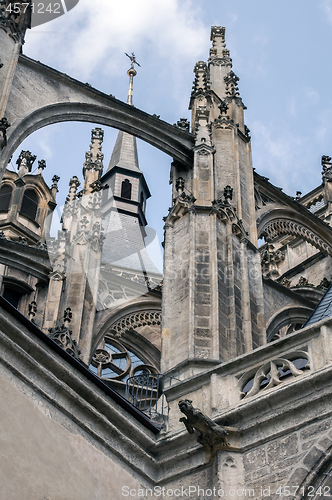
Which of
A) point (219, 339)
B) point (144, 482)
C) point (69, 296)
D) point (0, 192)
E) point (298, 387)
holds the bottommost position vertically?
point (144, 482)

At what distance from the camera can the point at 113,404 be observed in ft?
23.9

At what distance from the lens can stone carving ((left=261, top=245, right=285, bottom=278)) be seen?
17.2 meters

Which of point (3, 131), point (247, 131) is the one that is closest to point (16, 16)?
point (3, 131)

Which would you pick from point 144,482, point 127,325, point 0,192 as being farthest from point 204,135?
point 0,192

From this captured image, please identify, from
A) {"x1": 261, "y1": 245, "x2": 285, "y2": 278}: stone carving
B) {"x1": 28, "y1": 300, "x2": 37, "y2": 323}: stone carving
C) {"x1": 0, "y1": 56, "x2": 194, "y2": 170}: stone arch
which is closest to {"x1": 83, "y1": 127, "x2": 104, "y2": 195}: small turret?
{"x1": 28, "y1": 300, "x2": 37, "y2": 323}: stone carving

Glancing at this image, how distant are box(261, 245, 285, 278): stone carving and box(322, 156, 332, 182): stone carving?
2108mm

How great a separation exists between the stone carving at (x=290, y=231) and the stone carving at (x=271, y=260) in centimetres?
168

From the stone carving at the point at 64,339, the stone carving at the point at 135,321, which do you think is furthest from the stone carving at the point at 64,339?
the stone carving at the point at 135,321

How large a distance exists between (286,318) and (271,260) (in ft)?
17.9

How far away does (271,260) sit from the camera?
18859 millimetres

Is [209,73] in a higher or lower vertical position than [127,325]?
higher

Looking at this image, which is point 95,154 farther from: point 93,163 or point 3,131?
point 3,131

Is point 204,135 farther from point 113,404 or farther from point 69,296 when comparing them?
point 113,404

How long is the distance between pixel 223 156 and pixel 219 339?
396cm
